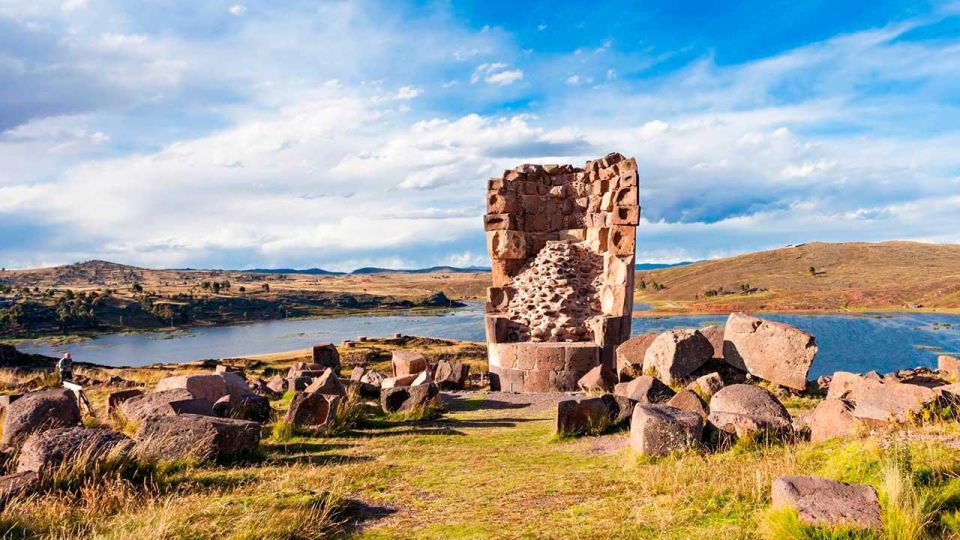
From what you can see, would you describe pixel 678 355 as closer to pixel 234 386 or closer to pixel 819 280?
pixel 234 386

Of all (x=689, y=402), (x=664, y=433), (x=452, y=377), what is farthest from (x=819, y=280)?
(x=664, y=433)

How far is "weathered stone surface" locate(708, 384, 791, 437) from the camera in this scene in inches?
270

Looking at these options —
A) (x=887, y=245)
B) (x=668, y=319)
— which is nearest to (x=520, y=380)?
(x=668, y=319)

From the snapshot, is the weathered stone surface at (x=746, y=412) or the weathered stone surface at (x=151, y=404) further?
the weathered stone surface at (x=151, y=404)

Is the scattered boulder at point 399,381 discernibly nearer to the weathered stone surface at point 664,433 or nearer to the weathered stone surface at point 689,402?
the weathered stone surface at point 689,402

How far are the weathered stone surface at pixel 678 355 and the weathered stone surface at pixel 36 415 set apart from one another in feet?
30.9

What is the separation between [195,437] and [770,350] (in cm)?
943

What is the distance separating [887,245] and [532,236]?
104 metres

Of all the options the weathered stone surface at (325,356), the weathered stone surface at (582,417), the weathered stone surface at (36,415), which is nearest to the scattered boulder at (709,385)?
the weathered stone surface at (582,417)

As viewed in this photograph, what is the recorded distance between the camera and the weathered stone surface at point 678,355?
11797 mm

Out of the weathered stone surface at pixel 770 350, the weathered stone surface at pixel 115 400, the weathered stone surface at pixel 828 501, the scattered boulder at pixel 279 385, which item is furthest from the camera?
the scattered boulder at pixel 279 385

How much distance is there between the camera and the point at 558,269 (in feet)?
55.9

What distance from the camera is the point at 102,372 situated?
74.7 feet

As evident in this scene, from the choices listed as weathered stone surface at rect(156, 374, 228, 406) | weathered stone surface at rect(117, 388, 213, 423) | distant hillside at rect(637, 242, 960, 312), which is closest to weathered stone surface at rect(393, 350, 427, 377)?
weathered stone surface at rect(156, 374, 228, 406)
